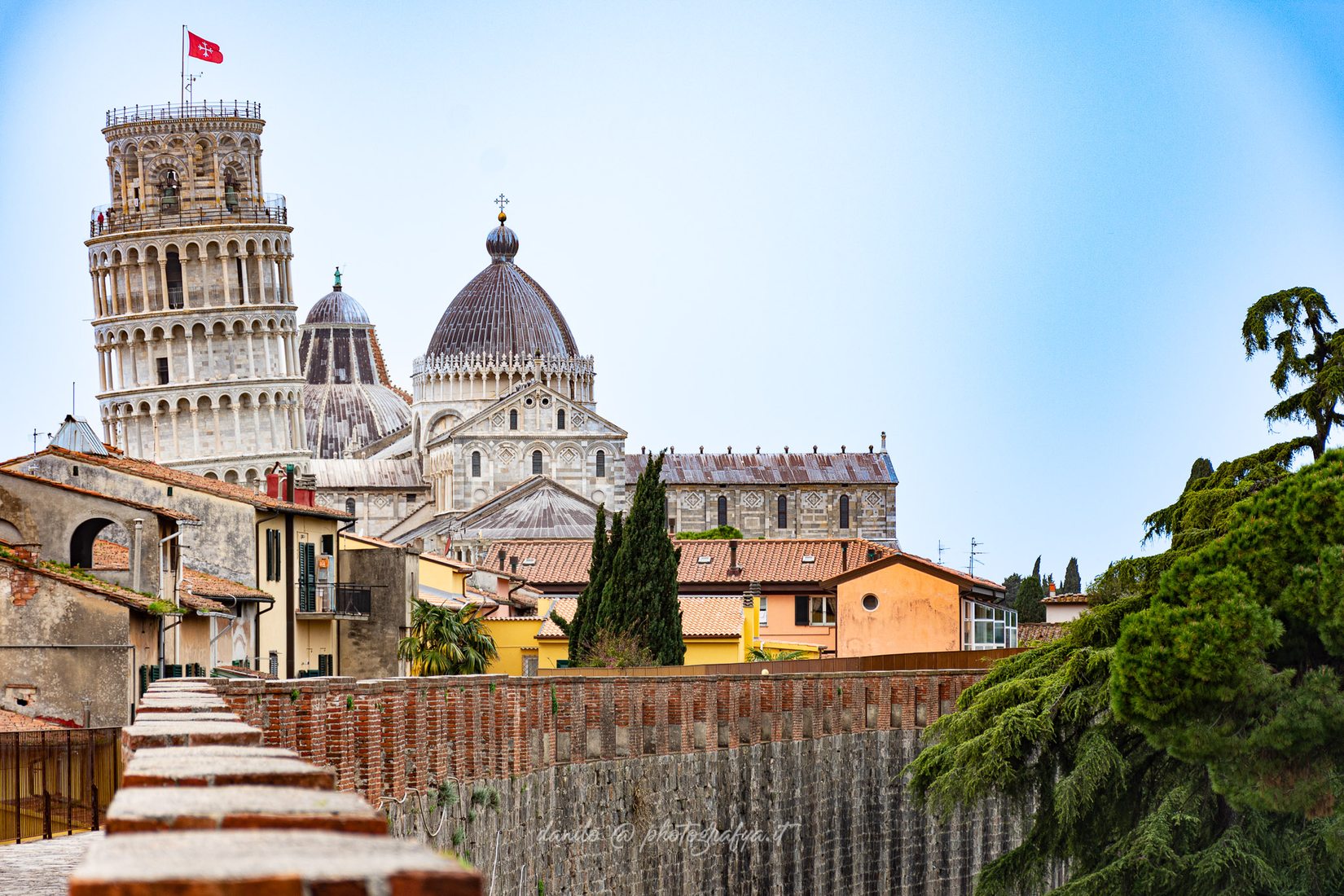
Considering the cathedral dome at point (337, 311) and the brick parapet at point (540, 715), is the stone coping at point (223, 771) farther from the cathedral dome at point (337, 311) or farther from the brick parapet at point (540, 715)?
the cathedral dome at point (337, 311)

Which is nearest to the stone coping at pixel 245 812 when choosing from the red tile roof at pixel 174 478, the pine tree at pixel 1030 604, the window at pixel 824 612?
the red tile roof at pixel 174 478

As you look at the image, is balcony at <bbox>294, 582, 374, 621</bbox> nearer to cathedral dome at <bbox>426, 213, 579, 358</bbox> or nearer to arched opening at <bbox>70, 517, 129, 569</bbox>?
arched opening at <bbox>70, 517, 129, 569</bbox>

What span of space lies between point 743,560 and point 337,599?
22.8 meters

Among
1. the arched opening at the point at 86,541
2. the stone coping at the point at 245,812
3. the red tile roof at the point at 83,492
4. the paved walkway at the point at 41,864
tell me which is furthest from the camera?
the arched opening at the point at 86,541

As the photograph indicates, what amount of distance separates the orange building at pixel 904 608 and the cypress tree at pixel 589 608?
279 inches

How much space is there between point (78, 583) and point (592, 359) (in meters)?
107

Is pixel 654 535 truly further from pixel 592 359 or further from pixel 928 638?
pixel 592 359

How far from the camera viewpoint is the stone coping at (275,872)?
9.27 ft

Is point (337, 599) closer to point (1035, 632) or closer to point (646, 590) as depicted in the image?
point (646, 590)

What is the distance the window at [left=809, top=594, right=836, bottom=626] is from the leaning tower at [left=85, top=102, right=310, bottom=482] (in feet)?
159

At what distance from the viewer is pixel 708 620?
5378 cm

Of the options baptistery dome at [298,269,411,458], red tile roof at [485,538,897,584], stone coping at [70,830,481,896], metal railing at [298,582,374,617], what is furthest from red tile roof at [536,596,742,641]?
baptistery dome at [298,269,411,458]

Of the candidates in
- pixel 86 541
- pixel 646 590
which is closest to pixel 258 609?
pixel 86 541

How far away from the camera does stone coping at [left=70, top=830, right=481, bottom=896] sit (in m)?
2.83
